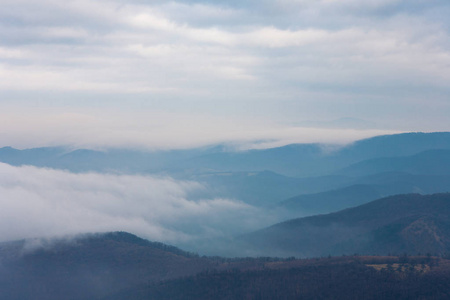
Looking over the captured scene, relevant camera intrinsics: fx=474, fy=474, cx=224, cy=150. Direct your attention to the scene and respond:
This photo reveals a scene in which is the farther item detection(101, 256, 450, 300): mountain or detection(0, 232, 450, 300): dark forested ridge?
detection(0, 232, 450, 300): dark forested ridge

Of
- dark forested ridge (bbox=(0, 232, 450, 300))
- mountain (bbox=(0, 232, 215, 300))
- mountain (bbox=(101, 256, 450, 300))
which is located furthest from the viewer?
mountain (bbox=(0, 232, 215, 300))

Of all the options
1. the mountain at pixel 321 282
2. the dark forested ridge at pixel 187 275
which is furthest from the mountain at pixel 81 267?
the mountain at pixel 321 282

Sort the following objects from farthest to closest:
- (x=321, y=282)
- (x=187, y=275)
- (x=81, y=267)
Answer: (x=81, y=267), (x=187, y=275), (x=321, y=282)

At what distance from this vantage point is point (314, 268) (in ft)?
420

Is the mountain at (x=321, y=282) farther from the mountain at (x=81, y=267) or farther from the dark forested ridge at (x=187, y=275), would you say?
the mountain at (x=81, y=267)

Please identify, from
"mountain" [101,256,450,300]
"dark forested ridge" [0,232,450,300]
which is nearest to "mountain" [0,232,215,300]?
"dark forested ridge" [0,232,450,300]

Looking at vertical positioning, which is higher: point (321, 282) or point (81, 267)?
point (321, 282)

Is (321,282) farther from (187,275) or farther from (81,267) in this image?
(81,267)

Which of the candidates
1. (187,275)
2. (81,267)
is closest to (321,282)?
(187,275)

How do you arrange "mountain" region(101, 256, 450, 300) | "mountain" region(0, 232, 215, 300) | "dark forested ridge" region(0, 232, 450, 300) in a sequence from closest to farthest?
1. "mountain" region(101, 256, 450, 300)
2. "dark forested ridge" region(0, 232, 450, 300)
3. "mountain" region(0, 232, 215, 300)

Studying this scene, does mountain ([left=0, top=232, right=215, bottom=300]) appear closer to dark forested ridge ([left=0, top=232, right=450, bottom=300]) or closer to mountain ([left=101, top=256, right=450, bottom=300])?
dark forested ridge ([left=0, top=232, right=450, bottom=300])

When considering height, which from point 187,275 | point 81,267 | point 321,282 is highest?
point 321,282

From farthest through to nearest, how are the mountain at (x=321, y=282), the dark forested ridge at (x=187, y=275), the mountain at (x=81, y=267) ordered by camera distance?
the mountain at (x=81, y=267) → the dark forested ridge at (x=187, y=275) → the mountain at (x=321, y=282)

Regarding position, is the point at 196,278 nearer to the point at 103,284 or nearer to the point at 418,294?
the point at 103,284
